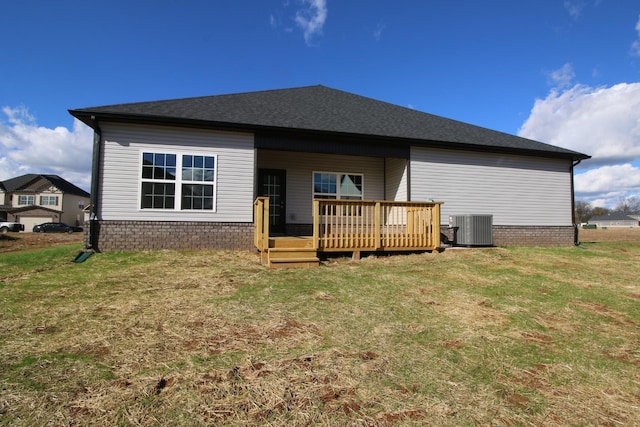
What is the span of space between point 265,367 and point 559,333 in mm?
3007

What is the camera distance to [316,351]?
9.41ft

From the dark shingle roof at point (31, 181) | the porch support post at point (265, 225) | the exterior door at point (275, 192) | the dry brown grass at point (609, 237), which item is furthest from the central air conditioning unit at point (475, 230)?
the dark shingle roof at point (31, 181)

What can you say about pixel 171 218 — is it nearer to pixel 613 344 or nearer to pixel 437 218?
pixel 437 218

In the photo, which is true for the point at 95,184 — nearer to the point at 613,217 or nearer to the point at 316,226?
the point at 316,226

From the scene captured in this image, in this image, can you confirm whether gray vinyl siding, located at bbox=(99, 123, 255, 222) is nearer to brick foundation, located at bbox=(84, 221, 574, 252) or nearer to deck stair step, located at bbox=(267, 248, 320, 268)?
brick foundation, located at bbox=(84, 221, 574, 252)

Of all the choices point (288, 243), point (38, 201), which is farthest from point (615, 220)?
point (38, 201)

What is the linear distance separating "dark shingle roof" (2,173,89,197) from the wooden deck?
168ft

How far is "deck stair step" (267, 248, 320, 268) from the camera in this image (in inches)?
265

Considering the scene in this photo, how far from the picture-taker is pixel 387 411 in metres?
2.03

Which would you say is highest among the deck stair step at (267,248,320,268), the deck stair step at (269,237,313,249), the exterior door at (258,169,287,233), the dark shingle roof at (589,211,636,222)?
the dark shingle roof at (589,211,636,222)

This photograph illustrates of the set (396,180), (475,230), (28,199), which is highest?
(28,199)

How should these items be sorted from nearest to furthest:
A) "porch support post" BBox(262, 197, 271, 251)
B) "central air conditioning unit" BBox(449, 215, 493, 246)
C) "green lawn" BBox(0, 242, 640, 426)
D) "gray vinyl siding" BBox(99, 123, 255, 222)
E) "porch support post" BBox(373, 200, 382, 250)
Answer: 1. "green lawn" BBox(0, 242, 640, 426)
2. "porch support post" BBox(262, 197, 271, 251)
3. "porch support post" BBox(373, 200, 382, 250)
4. "gray vinyl siding" BBox(99, 123, 255, 222)
5. "central air conditioning unit" BBox(449, 215, 493, 246)

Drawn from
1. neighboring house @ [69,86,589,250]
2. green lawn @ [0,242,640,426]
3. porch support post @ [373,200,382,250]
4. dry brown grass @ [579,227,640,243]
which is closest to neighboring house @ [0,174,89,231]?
neighboring house @ [69,86,589,250]

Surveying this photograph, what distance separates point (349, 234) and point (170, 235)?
4625 mm
